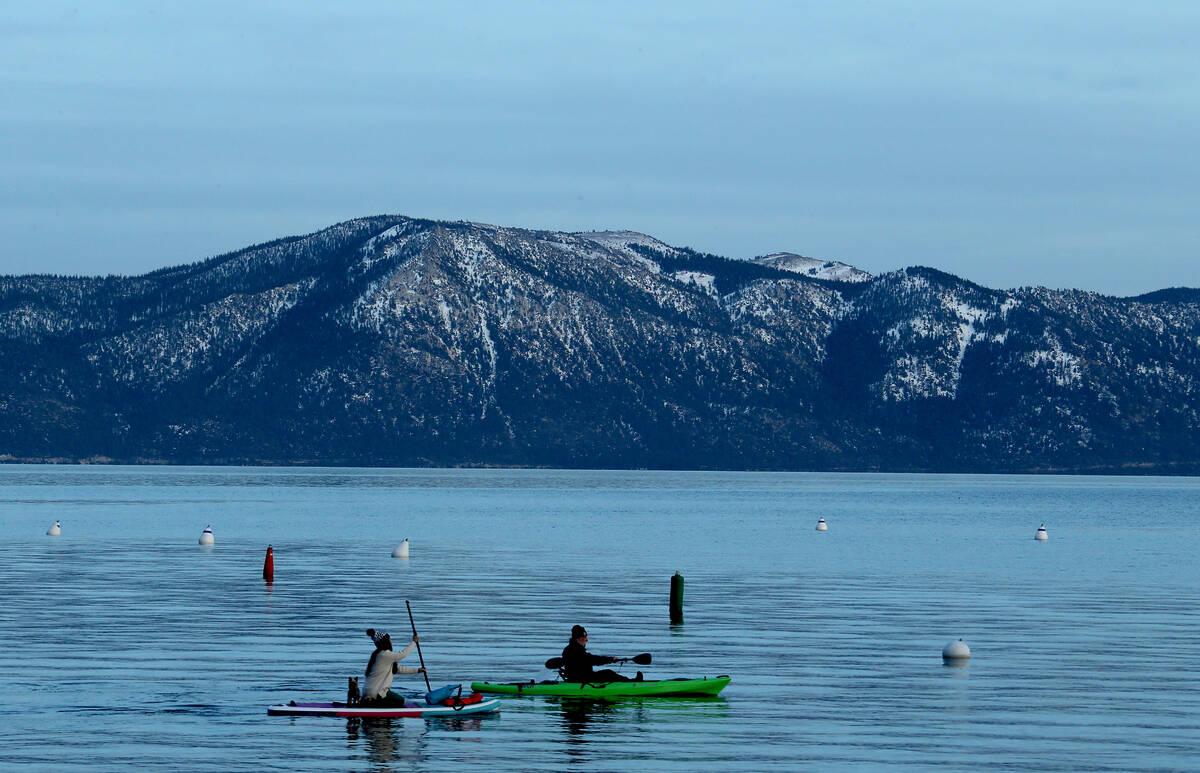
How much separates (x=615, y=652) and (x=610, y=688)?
32.9ft

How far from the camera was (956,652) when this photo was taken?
4766 cm

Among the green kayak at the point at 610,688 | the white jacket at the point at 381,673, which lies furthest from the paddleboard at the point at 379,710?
the green kayak at the point at 610,688

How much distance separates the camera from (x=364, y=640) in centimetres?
5266

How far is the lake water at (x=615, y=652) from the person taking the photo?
33750 mm

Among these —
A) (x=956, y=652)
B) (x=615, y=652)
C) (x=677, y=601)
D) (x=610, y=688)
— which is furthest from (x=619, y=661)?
(x=677, y=601)

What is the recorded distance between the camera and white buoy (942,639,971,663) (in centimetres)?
4759

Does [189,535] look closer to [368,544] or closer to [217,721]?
[368,544]

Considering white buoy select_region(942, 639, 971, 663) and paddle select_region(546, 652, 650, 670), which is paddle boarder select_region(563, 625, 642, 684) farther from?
white buoy select_region(942, 639, 971, 663)

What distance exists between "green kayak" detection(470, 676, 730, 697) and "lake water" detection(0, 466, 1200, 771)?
30 centimetres

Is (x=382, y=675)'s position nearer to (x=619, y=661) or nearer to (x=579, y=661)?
(x=579, y=661)

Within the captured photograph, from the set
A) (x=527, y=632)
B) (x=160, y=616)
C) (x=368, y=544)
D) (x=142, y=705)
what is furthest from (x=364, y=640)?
(x=368, y=544)

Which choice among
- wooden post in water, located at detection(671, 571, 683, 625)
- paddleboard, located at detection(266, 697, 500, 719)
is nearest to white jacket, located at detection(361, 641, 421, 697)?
paddleboard, located at detection(266, 697, 500, 719)

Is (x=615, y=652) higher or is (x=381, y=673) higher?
(x=381, y=673)

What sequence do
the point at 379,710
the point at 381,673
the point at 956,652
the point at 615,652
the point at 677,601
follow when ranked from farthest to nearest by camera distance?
the point at 677,601, the point at 615,652, the point at 956,652, the point at 381,673, the point at 379,710
